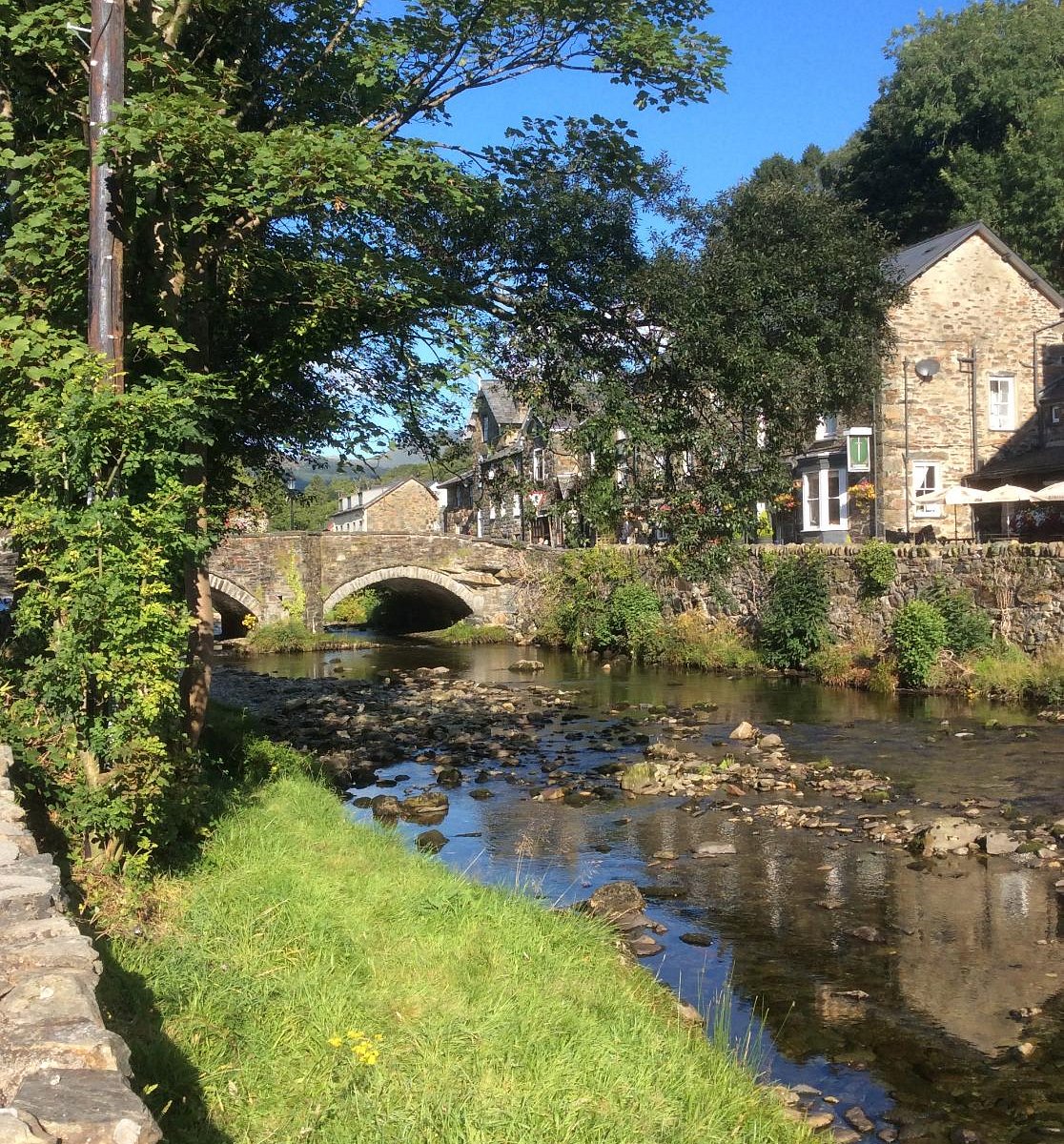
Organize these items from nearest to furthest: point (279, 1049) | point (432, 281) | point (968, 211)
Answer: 1. point (279, 1049)
2. point (432, 281)
3. point (968, 211)

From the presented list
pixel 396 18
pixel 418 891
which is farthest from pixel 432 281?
pixel 418 891

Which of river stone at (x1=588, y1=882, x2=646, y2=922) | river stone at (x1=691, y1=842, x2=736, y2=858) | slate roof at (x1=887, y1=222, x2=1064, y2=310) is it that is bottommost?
river stone at (x1=691, y1=842, x2=736, y2=858)

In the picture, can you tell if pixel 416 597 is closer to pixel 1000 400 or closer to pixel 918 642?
pixel 1000 400

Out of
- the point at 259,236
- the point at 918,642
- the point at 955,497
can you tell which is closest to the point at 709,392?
the point at 259,236

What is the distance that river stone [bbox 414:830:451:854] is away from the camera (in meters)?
11.1

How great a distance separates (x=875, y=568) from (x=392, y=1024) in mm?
21934

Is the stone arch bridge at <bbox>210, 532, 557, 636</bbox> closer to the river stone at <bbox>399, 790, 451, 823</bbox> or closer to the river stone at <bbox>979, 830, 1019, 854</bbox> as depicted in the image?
the river stone at <bbox>399, 790, 451, 823</bbox>

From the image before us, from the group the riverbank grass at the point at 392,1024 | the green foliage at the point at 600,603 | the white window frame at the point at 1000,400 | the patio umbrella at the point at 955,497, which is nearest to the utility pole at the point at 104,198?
the riverbank grass at the point at 392,1024

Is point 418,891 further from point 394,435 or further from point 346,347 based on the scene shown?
point 394,435

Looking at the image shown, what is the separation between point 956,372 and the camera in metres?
35.7

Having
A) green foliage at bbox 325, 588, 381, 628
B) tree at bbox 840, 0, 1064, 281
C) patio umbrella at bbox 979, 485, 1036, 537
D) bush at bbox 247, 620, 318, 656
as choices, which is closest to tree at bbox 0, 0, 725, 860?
patio umbrella at bbox 979, 485, 1036, 537

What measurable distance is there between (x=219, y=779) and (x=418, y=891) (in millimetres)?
3516

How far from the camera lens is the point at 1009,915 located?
32.2ft

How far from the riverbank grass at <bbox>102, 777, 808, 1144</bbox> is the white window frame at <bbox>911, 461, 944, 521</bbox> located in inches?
1188
